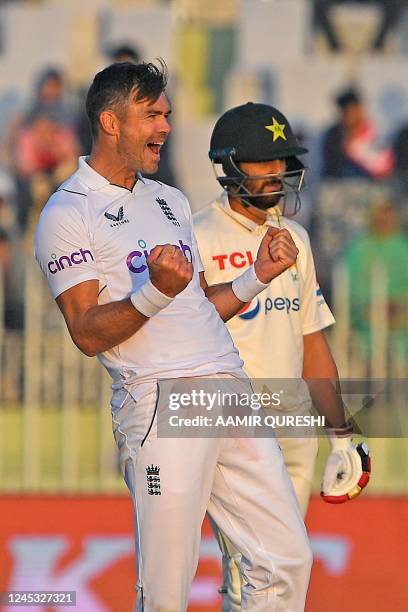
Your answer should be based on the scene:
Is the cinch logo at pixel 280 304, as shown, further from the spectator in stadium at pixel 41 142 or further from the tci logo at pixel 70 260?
the spectator in stadium at pixel 41 142

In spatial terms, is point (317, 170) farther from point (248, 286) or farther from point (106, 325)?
point (106, 325)

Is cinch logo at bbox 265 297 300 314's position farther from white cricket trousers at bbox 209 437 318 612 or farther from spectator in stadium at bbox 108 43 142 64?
spectator in stadium at bbox 108 43 142 64

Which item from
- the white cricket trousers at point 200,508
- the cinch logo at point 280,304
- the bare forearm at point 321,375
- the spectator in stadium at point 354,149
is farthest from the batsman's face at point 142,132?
the spectator in stadium at point 354,149

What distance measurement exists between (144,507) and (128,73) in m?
1.28

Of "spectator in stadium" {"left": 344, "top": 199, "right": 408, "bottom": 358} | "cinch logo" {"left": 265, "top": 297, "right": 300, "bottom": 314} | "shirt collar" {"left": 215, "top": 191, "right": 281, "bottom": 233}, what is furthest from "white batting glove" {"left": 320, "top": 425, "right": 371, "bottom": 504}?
"spectator in stadium" {"left": 344, "top": 199, "right": 408, "bottom": 358}

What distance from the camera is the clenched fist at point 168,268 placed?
135 inches

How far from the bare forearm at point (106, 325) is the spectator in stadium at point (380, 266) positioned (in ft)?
13.6

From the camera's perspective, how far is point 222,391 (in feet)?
12.5

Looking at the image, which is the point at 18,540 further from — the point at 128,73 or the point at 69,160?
the point at 69,160

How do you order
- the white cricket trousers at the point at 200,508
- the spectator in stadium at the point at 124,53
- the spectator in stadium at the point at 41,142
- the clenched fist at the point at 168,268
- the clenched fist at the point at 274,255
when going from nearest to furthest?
1. the clenched fist at the point at 168,268
2. the white cricket trousers at the point at 200,508
3. the clenched fist at the point at 274,255
4. the spectator in stadium at the point at 124,53
5. the spectator in stadium at the point at 41,142

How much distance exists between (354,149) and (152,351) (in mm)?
5662

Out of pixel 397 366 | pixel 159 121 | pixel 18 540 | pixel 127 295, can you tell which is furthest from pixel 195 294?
pixel 397 366

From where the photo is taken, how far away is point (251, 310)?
4.61 meters

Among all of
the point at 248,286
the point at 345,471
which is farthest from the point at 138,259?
the point at 345,471
